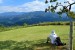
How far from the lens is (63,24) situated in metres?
22.4

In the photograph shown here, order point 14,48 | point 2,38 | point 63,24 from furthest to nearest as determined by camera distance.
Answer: point 63,24
point 2,38
point 14,48

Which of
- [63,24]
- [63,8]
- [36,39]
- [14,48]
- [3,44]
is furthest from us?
[63,24]

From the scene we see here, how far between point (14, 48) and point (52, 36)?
1.90 m

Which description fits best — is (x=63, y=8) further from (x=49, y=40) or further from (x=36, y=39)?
(x=36, y=39)

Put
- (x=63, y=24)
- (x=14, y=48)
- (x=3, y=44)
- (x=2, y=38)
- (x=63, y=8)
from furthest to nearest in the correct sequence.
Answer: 1. (x=63, y=24)
2. (x=2, y=38)
3. (x=3, y=44)
4. (x=14, y=48)
5. (x=63, y=8)

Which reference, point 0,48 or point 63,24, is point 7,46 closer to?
point 0,48

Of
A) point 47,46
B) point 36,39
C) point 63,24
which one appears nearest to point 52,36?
point 47,46

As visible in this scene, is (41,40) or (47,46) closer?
(47,46)

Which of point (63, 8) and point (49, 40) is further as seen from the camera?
point (49, 40)

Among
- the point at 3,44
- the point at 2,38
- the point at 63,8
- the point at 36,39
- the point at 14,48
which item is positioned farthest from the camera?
the point at 2,38

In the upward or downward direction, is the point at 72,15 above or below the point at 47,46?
above

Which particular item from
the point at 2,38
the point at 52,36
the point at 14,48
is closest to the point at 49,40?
the point at 52,36

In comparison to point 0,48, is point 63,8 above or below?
above

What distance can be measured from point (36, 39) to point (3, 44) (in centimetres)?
201
